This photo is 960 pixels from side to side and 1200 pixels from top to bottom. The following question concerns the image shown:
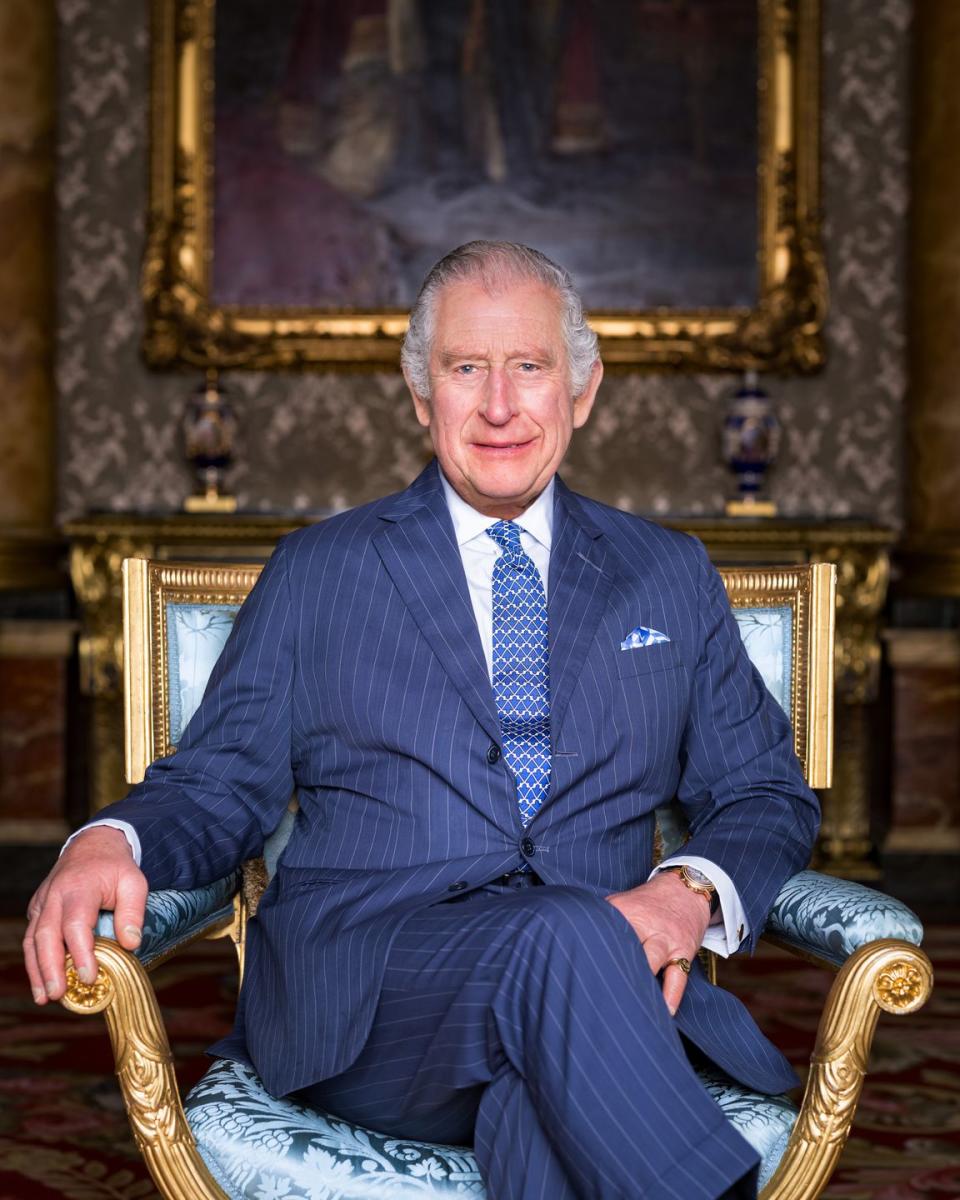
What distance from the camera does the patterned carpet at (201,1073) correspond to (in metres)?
3.01

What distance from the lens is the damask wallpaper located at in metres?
6.03

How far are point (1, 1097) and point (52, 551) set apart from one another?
2787 millimetres

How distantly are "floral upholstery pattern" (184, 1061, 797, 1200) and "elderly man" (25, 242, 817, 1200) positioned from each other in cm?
4

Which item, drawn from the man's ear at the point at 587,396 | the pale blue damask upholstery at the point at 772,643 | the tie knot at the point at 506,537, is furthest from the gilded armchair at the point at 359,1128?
the man's ear at the point at 587,396

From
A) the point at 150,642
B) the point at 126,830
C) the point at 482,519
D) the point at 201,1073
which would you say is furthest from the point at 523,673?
the point at 201,1073

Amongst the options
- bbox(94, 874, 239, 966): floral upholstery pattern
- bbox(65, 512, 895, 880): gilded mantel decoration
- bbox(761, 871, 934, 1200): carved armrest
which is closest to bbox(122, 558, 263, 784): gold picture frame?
bbox(94, 874, 239, 966): floral upholstery pattern

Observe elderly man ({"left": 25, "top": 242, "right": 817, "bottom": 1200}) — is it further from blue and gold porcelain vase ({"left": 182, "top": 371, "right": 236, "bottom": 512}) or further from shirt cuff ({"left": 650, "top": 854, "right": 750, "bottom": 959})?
blue and gold porcelain vase ({"left": 182, "top": 371, "right": 236, "bottom": 512})

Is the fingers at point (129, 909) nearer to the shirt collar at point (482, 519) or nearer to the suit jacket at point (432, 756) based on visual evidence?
the suit jacket at point (432, 756)

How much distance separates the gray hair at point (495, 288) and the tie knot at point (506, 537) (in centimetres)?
22

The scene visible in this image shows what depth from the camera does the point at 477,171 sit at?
5938 mm

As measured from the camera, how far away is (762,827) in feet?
7.11

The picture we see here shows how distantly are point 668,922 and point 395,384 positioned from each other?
14.3 feet

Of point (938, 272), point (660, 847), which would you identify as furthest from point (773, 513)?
point (660, 847)

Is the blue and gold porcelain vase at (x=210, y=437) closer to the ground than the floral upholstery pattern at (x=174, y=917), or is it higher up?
higher up
